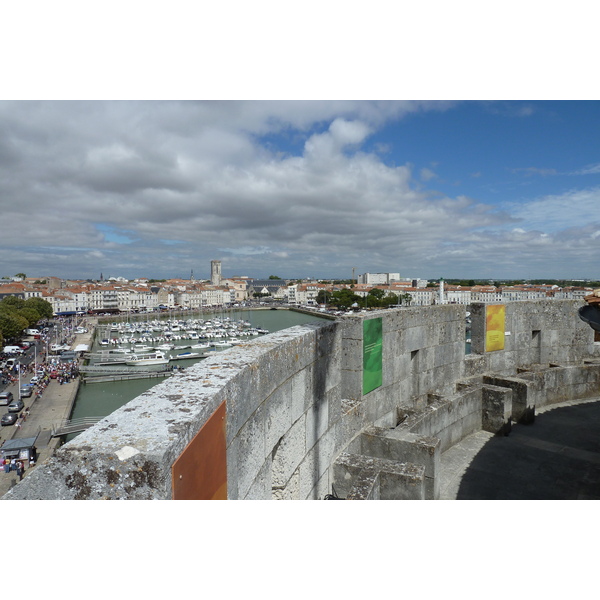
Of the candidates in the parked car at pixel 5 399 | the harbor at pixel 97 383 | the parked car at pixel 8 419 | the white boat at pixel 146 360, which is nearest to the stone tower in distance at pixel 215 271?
the harbor at pixel 97 383

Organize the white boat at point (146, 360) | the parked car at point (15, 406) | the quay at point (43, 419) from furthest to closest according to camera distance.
Result: 1. the white boat at point (146, 360)
2. the parked car at point (15, 406)
3. the quay at point (43, 419)

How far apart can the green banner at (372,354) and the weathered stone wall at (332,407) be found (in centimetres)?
15

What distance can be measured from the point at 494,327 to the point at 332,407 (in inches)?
204

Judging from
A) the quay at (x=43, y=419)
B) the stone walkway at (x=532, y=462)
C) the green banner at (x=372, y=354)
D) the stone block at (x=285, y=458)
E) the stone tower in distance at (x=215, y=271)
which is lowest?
the quay at (x=43, y=419)

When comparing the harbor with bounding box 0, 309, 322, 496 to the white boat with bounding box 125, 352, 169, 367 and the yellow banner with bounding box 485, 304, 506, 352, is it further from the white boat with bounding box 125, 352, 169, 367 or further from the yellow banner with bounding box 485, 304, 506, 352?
the yellow banner with bounding box 485, 304, 506, 352

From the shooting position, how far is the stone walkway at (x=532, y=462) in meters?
5.34

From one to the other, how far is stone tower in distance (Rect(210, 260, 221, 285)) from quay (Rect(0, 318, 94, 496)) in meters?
131

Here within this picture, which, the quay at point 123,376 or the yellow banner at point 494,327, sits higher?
the yellow banner at point 494,327

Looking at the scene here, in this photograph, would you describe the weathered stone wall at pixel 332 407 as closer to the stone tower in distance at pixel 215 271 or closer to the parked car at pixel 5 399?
the parked car at pixel 5 399

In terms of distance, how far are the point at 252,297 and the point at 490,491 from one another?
164916 mm

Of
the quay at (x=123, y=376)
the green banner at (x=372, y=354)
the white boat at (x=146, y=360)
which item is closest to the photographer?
the green banner at (x=372, y=354)

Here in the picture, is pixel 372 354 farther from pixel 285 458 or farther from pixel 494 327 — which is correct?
pixel 494 327

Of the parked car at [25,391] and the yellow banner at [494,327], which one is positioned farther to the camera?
the parked car at [25,391]

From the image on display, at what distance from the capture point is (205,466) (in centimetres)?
196
